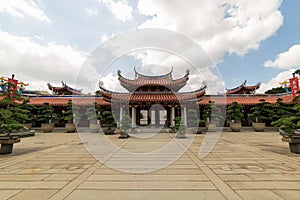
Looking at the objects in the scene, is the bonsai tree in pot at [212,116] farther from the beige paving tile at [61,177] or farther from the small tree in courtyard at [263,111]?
the beige paving tile at [61,177]


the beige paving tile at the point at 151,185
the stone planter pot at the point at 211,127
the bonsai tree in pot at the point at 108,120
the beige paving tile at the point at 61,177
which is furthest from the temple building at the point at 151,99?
the beige paving tile at the point at 151,185

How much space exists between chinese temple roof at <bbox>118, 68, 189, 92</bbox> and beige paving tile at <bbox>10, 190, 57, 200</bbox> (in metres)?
20.6

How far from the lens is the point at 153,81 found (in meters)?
25.3

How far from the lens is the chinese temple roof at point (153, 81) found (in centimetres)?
2386

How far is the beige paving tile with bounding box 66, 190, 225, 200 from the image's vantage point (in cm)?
316

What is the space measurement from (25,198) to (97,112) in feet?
54.4

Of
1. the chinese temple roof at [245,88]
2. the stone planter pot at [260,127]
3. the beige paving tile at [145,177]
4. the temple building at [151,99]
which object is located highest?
the chinese temple roof at [245,88]

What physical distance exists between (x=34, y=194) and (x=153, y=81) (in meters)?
22.6

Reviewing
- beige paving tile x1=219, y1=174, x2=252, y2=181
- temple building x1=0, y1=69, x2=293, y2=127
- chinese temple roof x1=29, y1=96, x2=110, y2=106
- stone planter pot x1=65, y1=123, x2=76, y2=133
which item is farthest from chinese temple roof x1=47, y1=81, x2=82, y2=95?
beige paving tile x1=219, y1=174, x2=252, y2=181

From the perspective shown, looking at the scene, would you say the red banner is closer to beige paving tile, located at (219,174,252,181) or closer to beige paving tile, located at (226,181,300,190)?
beige paving tile, located at (226,181,300,190)

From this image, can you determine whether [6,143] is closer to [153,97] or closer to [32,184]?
[32,184]

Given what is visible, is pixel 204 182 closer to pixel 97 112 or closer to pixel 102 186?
pixel 102 186

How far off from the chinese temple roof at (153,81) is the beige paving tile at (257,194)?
20424mm

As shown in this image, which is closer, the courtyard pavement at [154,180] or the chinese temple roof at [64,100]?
the courtyard pavement at [154,180]
